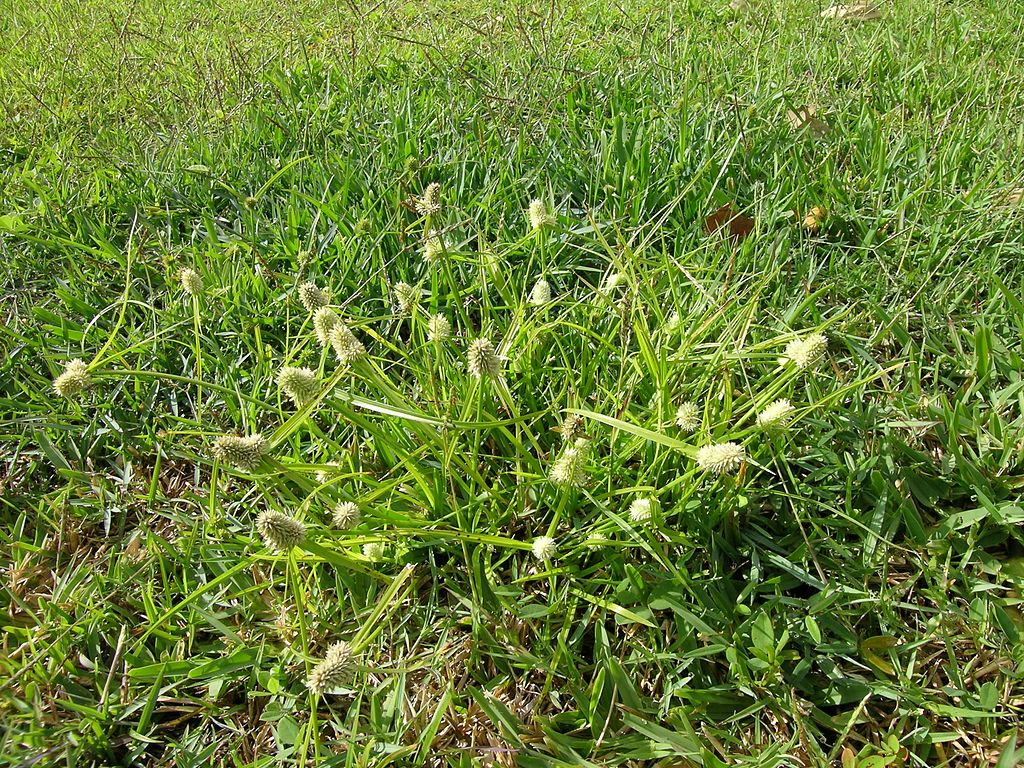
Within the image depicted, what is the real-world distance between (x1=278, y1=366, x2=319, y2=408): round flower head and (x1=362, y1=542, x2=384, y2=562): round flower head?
35 cm

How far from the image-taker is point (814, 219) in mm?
2357

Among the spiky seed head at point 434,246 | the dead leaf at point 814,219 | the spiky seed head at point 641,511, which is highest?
the spiky seed head at point 434,246

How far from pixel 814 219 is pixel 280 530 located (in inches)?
73.4

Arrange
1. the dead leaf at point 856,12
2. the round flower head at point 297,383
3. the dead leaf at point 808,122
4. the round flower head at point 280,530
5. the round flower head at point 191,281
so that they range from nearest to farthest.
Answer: the round flower head at point 280,530 → the round flower head at point 297,383 → the round flower head at point 191,281 → the dead leaf at point 808,122 → the dead leaf at point 856,12

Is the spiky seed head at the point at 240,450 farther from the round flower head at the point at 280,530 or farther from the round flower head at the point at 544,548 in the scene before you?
the round flower head at the point at 544,548

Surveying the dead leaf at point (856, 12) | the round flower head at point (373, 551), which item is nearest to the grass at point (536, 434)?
the round flower head at point (373, 551)

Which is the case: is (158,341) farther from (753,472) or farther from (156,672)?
(753,472)

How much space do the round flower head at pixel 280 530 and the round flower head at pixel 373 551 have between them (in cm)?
30

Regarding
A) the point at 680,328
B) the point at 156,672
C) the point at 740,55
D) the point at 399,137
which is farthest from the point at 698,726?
the point at 740,55

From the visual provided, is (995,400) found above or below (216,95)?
below

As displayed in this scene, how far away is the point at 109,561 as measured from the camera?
1771mm

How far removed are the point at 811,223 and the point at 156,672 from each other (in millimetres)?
2130

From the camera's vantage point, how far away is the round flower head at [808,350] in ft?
4.73

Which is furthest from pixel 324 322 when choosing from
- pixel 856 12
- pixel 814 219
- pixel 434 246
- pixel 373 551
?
pixel 856 12
